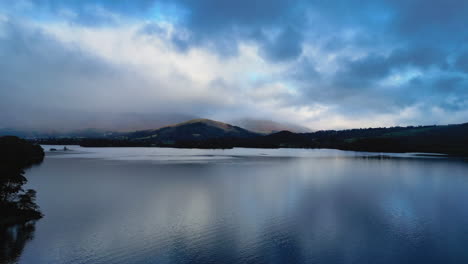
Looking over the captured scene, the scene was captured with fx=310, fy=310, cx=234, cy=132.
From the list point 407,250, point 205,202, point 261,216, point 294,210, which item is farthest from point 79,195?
point 407,250

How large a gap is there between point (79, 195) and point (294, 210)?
100 feet

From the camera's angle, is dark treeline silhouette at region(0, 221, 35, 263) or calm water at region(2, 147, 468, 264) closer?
dark treeline silhouette at region(0, 221, 35, 263)

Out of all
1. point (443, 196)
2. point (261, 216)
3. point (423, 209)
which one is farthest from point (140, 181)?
point (443, 196)

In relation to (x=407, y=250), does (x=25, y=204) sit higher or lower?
higher

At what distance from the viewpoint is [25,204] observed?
30.8m

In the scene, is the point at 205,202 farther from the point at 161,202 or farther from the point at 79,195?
the point at 79,195

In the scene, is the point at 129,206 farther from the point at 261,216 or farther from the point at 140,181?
the point at 140,181

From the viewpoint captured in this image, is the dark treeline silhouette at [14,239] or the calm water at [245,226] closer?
the dark treeline silhouette at [14,239]

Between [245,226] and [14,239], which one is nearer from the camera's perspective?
[14,239]

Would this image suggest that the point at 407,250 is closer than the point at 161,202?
Yes

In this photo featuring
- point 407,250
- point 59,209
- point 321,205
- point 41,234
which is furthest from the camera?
point 321,205

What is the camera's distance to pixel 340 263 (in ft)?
68.1

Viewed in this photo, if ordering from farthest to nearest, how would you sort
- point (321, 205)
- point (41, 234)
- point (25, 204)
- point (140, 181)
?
point (140, 181)
point (321, 205)
point (25, 204)
point (41, 234)

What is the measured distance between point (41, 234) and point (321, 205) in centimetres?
3026
